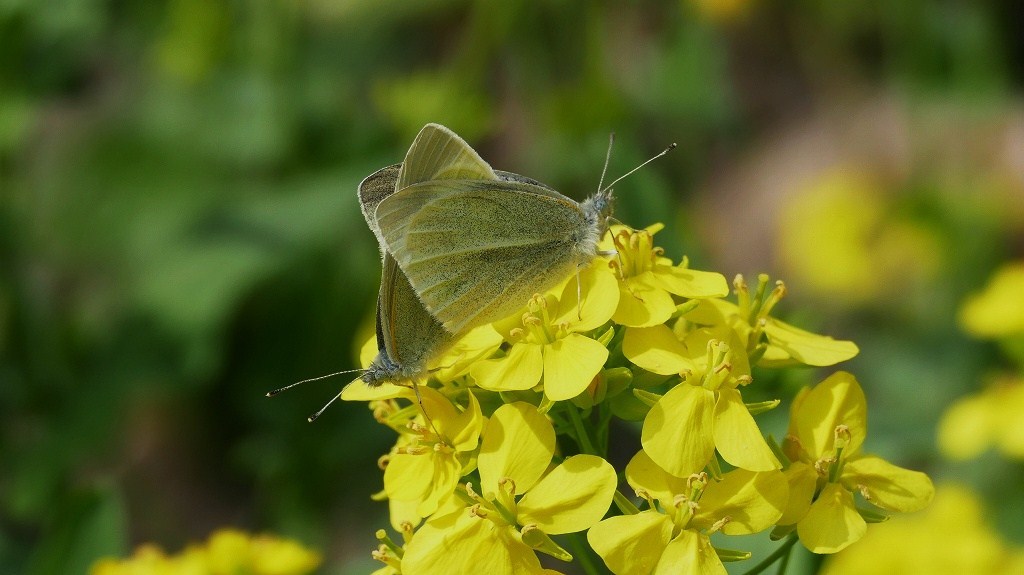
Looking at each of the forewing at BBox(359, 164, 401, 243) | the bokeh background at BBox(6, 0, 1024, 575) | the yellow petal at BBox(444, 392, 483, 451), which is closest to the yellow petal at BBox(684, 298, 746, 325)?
the yellow petal at BBox(444, 392, 483, 451)

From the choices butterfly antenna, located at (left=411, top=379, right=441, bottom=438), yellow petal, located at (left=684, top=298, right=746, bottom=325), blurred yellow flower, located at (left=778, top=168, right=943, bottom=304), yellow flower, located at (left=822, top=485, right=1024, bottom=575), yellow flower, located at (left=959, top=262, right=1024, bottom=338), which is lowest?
blurred yellow flower, located at (left=778, top=168, right=943, bottom=304)

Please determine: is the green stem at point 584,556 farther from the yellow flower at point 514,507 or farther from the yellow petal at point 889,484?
the yellow petal at point 889,484

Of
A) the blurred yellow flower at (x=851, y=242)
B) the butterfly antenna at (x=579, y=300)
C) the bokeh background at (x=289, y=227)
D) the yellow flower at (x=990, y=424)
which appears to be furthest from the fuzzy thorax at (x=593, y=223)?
the blurred yellow flower at (x=851, y=242)

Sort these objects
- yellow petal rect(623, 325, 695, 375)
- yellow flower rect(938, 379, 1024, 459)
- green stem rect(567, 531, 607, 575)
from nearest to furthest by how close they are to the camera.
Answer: yellow petal rect(623, 325, 695, 375), green stem rect(567, 531, 607, 575), yellow flower rect(938, 379, 1024, 459)

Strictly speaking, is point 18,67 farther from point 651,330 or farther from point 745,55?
point 745,55

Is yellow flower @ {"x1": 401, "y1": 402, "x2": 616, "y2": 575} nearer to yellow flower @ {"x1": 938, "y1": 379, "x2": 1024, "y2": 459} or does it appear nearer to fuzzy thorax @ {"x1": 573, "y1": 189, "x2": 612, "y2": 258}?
fuzzy thorax @ {"x1": 573, "y1": 189, "x2": 612, "y2": 258}

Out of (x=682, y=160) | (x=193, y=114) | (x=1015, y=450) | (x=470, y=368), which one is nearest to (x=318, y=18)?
(x=193, y=114)

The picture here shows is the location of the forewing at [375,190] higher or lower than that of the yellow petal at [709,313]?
higher

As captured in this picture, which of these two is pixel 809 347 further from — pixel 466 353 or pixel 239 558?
pixel 239 558
